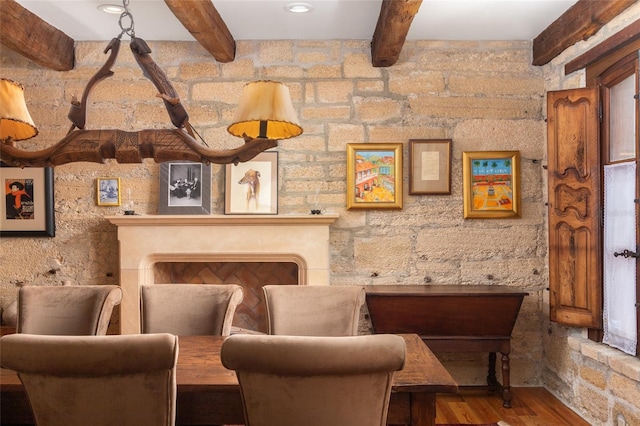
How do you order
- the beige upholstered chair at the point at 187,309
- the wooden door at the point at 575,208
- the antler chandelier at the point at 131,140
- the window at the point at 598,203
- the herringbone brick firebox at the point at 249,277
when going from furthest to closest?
the herringbone brick firebox at the point at 249,277
the wooden door at the point at 575,208
the window at the point at 598,203
the beige upholstered chair at the point at 187,309
the antler chandelier at the point at 131,140

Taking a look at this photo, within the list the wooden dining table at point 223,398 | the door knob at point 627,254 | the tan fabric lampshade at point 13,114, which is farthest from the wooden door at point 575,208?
the tan fabric lampshade at point 13,114

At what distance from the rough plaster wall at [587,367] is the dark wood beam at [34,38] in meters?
3.69

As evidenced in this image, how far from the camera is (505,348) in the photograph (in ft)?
11.8

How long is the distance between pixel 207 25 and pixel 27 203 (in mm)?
2092

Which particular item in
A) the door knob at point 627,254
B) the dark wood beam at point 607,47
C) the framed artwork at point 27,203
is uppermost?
the dark wood beam at point 607,47

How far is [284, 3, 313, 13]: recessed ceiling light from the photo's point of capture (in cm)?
344

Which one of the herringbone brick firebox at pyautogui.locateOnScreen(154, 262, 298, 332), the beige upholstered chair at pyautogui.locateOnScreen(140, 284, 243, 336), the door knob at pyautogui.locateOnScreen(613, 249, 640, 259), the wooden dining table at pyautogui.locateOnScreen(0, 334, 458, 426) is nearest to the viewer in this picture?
the wooden dining table at pyautogui.locateOnScreen(0, 334, 458, 426)

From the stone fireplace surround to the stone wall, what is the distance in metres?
0.18

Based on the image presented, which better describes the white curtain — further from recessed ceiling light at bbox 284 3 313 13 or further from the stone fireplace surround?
recessed ceiling light at bbox 284 3 313 13

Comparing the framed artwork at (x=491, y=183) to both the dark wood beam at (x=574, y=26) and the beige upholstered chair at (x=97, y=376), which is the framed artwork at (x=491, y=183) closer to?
the dark wood beam at (x=574, y=26)

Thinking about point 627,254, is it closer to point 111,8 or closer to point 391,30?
point 391,30

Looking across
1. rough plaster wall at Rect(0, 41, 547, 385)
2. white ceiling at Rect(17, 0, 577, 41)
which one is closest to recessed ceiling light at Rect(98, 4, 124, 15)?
white ceiling at Rect(17, 0, 577, 41)

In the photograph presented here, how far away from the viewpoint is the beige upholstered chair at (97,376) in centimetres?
142

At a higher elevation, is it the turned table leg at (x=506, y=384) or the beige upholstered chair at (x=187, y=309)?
the beige upholstered chair at (x=187, y=309)
